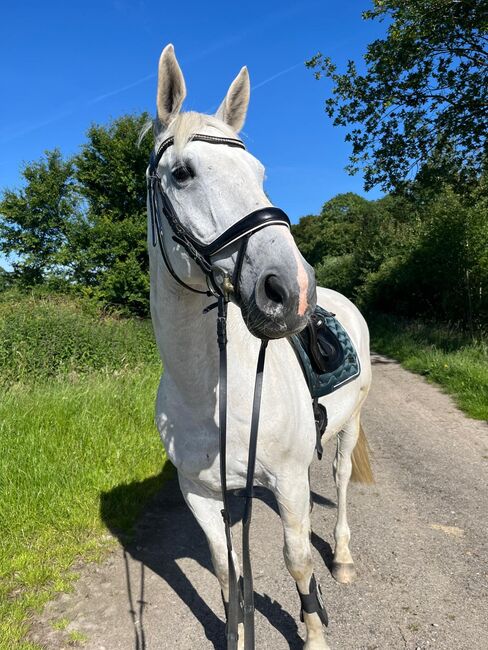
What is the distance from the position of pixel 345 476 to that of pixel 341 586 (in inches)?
30.7

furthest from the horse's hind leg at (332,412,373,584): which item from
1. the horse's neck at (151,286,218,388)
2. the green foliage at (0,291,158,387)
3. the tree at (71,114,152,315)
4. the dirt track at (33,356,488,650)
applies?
the tree at (71,114,152,315)

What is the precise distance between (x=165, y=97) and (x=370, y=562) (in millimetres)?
3166

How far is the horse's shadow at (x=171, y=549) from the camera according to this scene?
2.48m

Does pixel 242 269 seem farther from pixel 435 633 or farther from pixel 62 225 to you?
pixel 62 225

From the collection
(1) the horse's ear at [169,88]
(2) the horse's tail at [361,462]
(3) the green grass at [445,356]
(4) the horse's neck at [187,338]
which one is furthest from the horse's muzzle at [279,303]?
(3) the green grass at [445,356]

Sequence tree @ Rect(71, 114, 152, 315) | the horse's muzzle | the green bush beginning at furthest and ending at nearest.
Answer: the green bush < tree @ Rect(71, 114, 152, 315) < the horse's muzzle

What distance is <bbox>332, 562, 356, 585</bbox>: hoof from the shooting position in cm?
284

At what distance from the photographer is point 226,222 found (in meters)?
1.37

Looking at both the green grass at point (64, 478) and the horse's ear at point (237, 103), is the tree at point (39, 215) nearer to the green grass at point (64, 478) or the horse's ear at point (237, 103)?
the green grass at point (64, 478)

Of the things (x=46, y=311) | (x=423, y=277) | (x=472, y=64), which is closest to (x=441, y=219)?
(x=423, y=277)

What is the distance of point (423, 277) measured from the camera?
552 inches

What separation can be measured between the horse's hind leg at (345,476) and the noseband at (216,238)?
7.57 ft

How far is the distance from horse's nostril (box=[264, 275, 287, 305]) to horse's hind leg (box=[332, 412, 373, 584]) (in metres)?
2.38

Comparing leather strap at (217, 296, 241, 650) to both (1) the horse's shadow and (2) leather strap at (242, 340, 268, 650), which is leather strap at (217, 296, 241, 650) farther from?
(1) the horse's shadow
